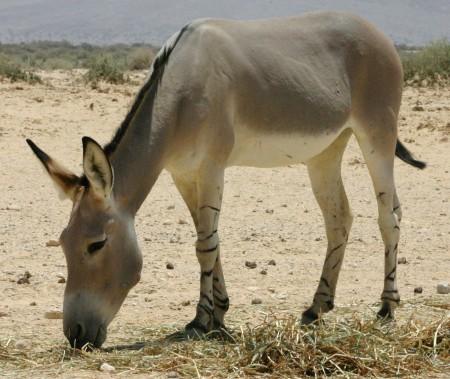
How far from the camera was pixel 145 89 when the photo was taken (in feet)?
22.9

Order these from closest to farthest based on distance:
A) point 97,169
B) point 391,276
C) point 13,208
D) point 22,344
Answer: point 97,169, point 22,344, point 391,276, point 13,208

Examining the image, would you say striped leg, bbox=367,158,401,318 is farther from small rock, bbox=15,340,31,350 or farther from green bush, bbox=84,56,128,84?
green bush, bbox=84,56,128,84

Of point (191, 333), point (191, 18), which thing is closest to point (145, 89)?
point (191, 333)

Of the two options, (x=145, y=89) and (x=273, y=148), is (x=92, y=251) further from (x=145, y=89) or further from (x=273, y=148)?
(x=273, y=148)

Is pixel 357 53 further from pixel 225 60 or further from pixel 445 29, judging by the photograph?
pixel 445 29

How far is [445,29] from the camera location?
185500 millimetres

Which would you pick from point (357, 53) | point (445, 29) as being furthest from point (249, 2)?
point (357, 53)

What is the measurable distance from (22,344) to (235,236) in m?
4.31

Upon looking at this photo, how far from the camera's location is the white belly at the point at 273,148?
740cm

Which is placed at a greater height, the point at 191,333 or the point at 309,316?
the point at 191,333

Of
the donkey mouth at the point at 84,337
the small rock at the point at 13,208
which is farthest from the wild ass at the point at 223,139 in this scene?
the small rock at the point at 13,208

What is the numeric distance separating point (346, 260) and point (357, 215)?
224cm

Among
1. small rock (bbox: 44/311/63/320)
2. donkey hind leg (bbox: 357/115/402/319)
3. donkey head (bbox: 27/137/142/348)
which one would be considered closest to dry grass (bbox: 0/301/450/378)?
donkey head (bbox: 27/137/142/348)

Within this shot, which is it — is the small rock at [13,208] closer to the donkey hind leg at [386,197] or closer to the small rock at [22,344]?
the small rock at [22,344]
